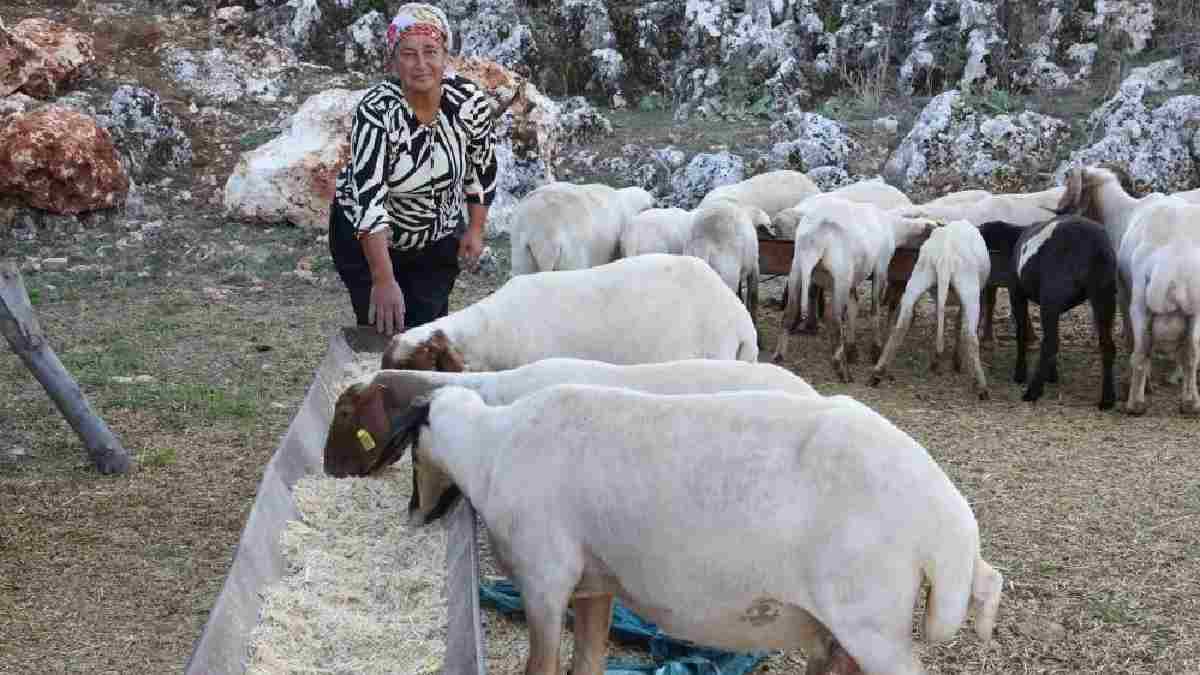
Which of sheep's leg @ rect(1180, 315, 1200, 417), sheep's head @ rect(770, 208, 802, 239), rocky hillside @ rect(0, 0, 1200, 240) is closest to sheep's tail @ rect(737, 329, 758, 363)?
sheep's leg @ rect(1180, 315, 1200, 417)

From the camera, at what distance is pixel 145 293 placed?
403 inches

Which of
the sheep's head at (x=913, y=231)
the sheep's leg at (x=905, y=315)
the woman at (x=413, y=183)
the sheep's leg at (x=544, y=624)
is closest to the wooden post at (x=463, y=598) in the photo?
the sheep's leg at (x=544, y=624)

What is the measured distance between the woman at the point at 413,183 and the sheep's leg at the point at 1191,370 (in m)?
4.11

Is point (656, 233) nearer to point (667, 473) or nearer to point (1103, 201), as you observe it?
point (1103, 201)

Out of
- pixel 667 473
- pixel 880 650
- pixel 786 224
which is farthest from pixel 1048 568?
pixel 786 224

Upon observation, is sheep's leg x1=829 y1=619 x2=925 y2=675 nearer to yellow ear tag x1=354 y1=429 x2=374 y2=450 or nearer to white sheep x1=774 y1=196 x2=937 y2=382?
yellow ear tag x1=354 y1=429 x2=374 y2=450

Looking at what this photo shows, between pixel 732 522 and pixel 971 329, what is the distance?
5287 mm

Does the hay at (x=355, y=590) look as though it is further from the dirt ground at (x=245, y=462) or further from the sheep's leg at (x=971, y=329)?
the sheep's leg at (x=971, y=329)

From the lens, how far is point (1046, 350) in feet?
27.0

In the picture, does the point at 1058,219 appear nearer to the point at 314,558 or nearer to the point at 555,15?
the point at 314,558

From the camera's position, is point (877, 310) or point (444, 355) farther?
point (877, 310)

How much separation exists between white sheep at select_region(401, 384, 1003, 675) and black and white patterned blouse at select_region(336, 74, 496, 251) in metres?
2.06

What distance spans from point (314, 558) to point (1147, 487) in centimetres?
389

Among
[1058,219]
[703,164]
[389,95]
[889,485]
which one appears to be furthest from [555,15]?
[889,485]
